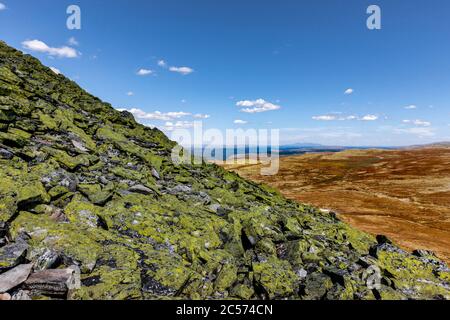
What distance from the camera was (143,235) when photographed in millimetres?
12617

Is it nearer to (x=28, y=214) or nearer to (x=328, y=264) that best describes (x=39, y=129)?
(x=28, y=214)

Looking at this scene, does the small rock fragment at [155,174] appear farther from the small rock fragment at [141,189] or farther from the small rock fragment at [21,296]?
the small rock fragment at [21,296]

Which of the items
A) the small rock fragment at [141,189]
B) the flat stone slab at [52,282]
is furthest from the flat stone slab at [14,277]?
the small rock fragment at [141,189]

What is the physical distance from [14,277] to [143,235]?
512 cm

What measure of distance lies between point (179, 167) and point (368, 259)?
49.7 feet

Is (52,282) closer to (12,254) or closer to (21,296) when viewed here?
(21,296)

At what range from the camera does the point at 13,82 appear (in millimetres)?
20531

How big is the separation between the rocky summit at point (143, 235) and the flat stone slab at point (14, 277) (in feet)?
0.09

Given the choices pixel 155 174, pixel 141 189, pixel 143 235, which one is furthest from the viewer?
pixel 155 174

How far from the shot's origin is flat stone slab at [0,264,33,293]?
7.91 m

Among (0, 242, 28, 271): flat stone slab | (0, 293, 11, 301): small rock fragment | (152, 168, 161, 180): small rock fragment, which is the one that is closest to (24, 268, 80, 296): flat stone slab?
(0, 293, 11, 301): small rock fragment
